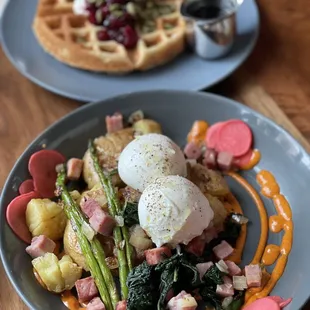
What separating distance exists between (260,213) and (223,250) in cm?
25

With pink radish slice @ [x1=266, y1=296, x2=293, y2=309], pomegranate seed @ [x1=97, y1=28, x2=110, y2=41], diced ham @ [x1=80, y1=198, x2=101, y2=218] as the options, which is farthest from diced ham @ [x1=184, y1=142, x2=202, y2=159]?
pomegranate seed @ [x1=97, y1=28, x2=110, y2=41]

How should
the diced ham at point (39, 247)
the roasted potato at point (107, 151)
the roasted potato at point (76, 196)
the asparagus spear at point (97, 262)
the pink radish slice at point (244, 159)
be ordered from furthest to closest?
1. the pink radish slice at point (244, 159)
2. the roasted potato at point (107, 151)
3. the roasted potato at point (76, 196)
4. the diced ham at point (39, 247)
5. the asparagus spear at point (97, 262)

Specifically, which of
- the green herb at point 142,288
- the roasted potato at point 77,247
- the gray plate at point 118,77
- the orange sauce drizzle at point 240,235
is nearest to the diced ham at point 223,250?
the orange sauce drizzle at point 240,235

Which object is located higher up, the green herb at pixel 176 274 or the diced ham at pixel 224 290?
the green herb at pixel 176 274

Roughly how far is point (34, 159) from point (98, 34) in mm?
869

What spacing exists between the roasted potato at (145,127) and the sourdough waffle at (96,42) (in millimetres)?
414

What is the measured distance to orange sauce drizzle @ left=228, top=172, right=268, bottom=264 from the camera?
6.89ft

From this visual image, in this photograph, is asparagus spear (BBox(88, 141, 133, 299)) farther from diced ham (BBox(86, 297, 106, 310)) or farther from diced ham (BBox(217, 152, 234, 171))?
diced ham (BBox(217, 152, 234, 171))

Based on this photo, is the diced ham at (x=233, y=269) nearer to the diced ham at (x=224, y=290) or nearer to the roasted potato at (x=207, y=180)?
the diced ham at (x=224, y=290)

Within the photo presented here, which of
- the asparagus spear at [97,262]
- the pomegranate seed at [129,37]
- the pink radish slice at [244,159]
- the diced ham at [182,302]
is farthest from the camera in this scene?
the pomegranate seed at [129,37]

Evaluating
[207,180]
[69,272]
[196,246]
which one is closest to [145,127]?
[207,180]

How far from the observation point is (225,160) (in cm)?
236

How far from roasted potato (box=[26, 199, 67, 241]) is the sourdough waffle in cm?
87

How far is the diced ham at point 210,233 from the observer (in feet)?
6.84
